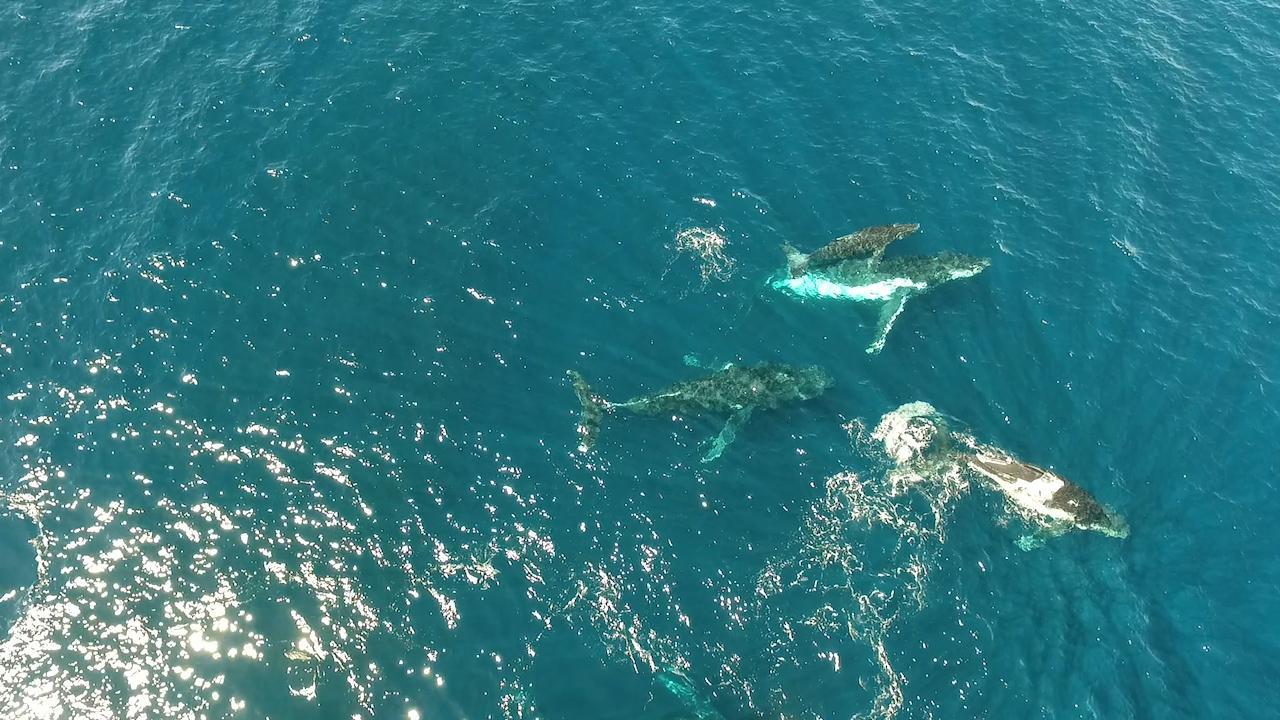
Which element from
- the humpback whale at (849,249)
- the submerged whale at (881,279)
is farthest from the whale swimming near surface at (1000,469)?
the humpback whale at (849,249)

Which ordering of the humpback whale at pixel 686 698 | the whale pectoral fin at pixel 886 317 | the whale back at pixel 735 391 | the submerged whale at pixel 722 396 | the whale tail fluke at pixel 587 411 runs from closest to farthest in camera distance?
the humpback whale at pixel 686 698
the whale tail fluke at pixel 587 411
the submerged whale at pixel 722 396
the whale back at pixel 735 391
the whale pectoral fin at pixel 886 317

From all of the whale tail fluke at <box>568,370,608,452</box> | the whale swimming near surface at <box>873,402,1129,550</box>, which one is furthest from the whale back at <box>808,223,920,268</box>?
the whale tail fluke at <box>568,370,608,452</box>

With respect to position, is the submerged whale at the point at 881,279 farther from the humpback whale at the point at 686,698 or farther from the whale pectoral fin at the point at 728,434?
the humpback whale at the point at 686,698

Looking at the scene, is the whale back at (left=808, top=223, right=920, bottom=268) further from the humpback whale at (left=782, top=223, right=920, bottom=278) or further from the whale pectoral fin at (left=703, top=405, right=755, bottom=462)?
the whale pectoral fin at (left=703, top=405, right=755, bottom=462)

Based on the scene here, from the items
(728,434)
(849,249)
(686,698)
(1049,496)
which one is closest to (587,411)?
(728,434)

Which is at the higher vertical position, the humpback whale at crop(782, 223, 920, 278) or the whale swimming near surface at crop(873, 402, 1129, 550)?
Result: the humpback whale at crop(782, 223, 920, 278)

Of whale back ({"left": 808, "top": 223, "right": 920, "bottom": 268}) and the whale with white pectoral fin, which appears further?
whale back ({"left": 808, "top": 223, "right": 920, "bottom": 268})

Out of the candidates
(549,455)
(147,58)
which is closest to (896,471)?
(549,455)

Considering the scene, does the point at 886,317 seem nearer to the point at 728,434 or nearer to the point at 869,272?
the point at 869,272
